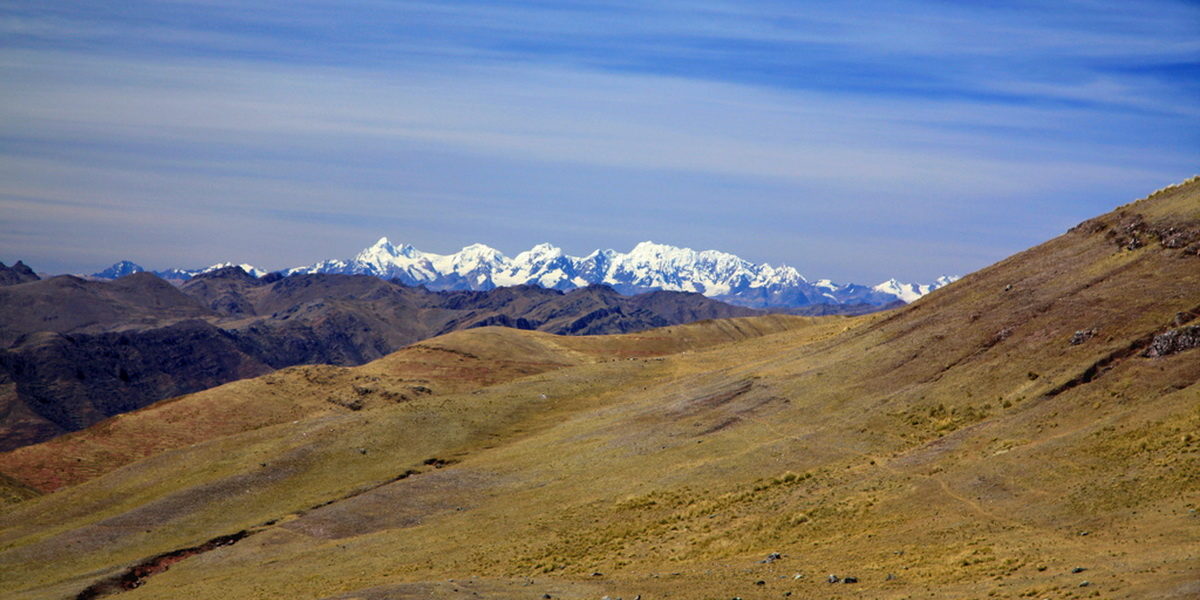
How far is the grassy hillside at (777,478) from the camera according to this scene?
4928cm

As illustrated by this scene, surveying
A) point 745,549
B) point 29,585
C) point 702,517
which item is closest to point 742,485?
point 702,517

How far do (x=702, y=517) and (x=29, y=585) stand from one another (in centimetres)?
4738

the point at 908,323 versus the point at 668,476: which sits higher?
the point at 908,323

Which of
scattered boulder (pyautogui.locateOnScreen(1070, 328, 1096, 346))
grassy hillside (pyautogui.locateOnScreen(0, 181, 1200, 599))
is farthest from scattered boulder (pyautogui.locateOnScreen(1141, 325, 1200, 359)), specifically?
scattered boulder (pyautogui.locateOnScreen(1070, 328, 1096, 346))

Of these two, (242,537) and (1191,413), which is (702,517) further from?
(242,537)

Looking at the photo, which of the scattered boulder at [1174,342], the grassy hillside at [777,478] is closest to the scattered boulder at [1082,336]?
the grassy hillside at [777,478]

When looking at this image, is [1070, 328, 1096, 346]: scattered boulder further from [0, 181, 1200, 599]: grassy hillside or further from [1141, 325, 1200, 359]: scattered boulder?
[1141, 325, 1200, 359]: scattered boulder

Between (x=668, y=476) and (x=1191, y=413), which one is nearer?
(x=1191, y=413)

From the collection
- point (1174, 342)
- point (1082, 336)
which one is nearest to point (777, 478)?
point (1082, 336)

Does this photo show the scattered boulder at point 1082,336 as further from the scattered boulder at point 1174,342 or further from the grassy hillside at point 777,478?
the scattered boulder at point 1174,342

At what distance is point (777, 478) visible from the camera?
228 feet

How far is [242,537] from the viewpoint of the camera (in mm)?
77375

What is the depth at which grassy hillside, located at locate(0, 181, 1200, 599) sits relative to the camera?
49281mm

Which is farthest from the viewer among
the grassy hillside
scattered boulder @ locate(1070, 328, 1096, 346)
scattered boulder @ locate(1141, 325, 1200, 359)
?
scattered boulder @ locate(1070, 328, 1096, 346)
